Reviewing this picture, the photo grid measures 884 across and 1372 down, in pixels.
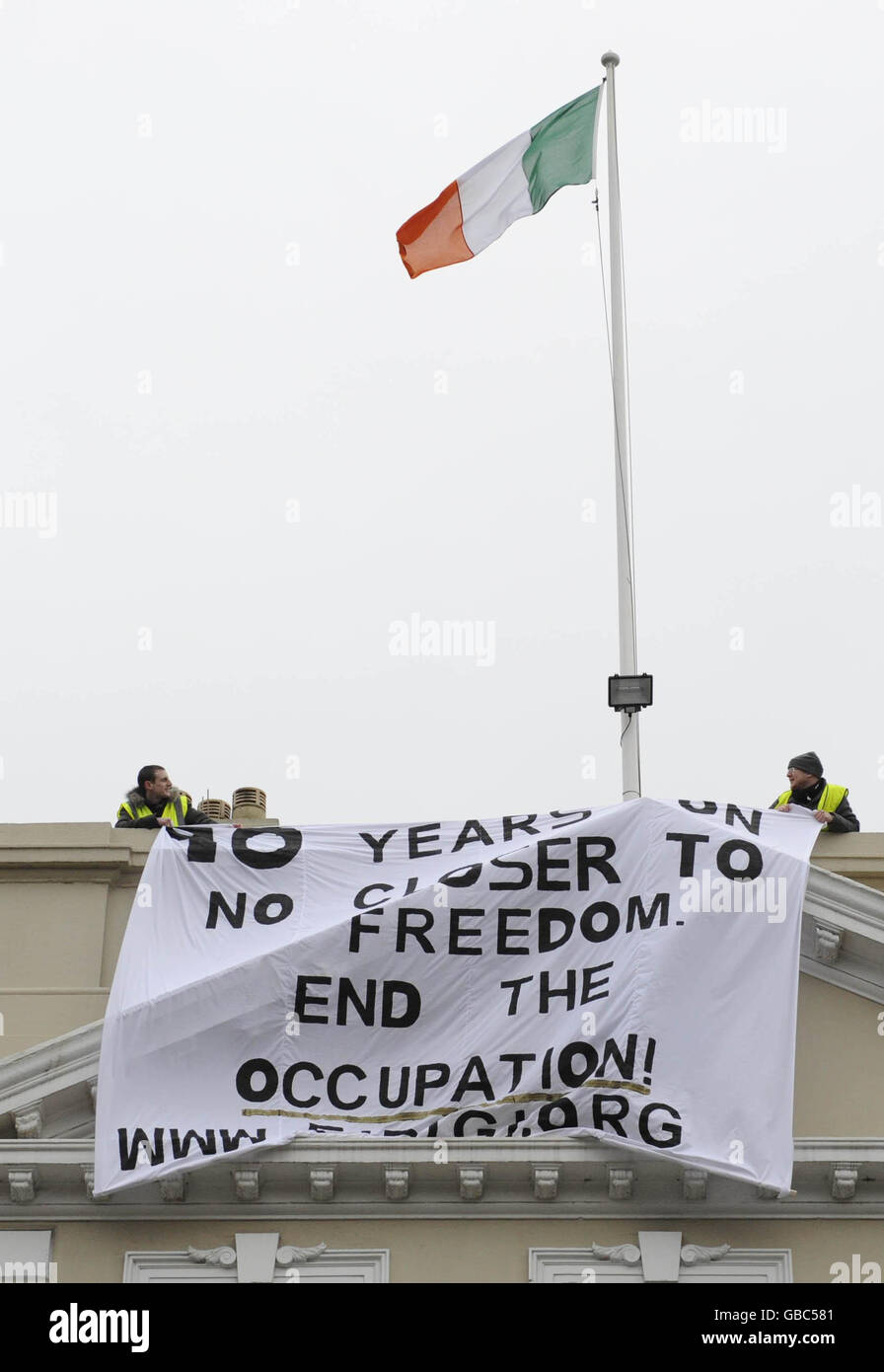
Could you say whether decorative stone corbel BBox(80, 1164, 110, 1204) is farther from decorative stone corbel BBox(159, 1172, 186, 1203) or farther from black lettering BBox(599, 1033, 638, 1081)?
black lettering BBox(599, 1033, 638, 1081)

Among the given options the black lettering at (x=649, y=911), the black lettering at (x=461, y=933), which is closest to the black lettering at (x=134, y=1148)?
the black lettering at (x=461, y=933)

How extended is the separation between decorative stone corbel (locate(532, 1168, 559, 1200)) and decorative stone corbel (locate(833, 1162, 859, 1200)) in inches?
78.4

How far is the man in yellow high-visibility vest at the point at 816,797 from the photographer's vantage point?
62.1 feet

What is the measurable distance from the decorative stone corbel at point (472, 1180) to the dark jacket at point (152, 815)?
417 cm

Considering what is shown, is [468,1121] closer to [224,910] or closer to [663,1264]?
[663,1264]

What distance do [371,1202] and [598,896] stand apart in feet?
9.09

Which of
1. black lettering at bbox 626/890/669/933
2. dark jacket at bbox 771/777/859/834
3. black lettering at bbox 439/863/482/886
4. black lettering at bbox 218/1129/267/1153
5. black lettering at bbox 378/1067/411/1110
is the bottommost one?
black lettering at bbox 218/1129/267/1153

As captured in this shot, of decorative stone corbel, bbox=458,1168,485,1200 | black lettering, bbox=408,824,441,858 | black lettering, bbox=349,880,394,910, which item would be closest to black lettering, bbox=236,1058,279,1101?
black lettering, bbox=349,880,394,910

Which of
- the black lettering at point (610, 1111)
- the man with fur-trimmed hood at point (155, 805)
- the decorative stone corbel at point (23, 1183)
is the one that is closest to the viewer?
the black lettering at point (610, 1111)

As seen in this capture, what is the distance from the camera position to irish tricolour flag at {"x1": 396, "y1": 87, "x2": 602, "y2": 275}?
68.3 feet

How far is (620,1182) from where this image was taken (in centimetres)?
1702

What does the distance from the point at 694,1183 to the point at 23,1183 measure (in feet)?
15.9

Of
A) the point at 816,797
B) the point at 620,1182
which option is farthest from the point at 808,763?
the point at 620,1182

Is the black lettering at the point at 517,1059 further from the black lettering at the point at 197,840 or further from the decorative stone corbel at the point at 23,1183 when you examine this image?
the decorative stone corbel at the point at 23,1183
